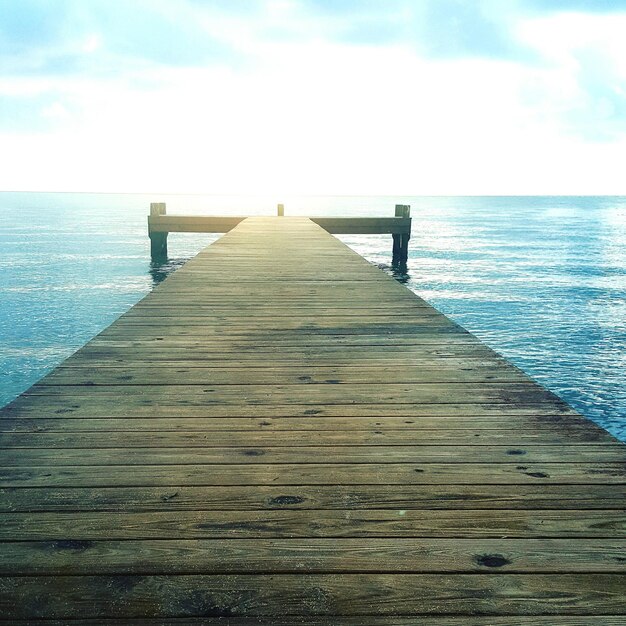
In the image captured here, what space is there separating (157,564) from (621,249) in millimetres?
41675

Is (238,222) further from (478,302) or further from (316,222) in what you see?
(478,302)

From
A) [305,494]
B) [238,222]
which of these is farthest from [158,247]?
[305,494]

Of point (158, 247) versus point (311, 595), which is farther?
point (158, 247)

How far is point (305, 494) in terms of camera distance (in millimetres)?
2121

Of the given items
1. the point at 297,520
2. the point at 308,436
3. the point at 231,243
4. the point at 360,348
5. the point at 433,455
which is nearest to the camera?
the point at 297,520

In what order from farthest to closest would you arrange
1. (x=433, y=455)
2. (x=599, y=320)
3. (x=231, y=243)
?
(x=599, y=320)
(x=231, y=243)
(x=433, y=455)

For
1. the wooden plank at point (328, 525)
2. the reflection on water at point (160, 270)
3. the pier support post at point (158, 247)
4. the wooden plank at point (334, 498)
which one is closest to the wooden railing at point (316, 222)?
the pier support post at point (158, 247)

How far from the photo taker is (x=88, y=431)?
2695mm

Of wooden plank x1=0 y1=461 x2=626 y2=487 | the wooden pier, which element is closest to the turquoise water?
the wooden pier

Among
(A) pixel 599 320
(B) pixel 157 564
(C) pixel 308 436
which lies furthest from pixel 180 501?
(A) pixel 599 320

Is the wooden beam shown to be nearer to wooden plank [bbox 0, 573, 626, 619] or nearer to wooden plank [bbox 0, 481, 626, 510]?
wooden plank [bbox 0, 481, 626, 510]

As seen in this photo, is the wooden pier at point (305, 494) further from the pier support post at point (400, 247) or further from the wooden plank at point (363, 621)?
the pier support post at point (400, 247)

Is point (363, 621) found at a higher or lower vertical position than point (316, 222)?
lower

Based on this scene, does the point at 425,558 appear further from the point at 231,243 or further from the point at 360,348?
the point at 231,243
